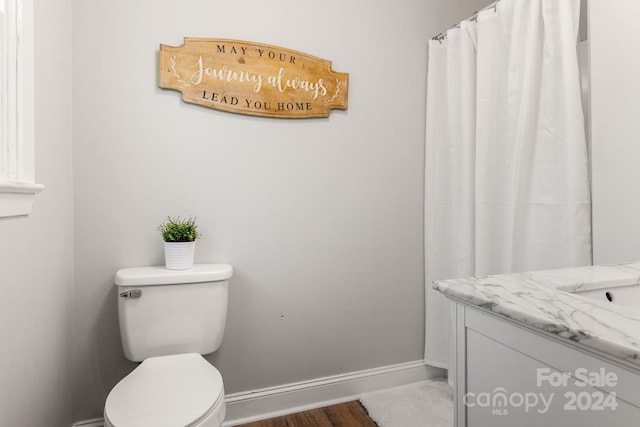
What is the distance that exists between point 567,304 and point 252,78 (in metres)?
1.49

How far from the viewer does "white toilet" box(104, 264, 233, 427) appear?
109 centimetres

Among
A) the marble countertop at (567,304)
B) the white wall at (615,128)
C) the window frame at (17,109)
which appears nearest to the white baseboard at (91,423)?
the window frame at (17,109)

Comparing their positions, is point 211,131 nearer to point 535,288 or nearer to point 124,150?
point 124,150

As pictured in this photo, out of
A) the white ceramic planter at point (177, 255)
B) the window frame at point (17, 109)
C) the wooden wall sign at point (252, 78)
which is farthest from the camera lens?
the wooden wall sign at point (252, 78)

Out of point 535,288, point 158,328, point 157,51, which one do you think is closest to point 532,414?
point 535,288

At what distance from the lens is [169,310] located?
4.33ft

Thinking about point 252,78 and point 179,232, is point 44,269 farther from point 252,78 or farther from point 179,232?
point 252,78

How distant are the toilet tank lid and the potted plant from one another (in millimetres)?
31

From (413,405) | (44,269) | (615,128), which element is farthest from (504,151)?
(44,269)

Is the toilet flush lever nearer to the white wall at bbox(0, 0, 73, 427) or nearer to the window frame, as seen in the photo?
the white wall at bbox(0, 0, 73, 427)

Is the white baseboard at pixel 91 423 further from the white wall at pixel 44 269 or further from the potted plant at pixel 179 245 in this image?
the potted plant at pixel 179 245

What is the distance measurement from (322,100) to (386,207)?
2.23ft

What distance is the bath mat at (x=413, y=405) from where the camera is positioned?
1572 millimetres

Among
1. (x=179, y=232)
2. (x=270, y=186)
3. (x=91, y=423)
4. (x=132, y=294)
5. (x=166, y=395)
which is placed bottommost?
(x=91, y=423)
